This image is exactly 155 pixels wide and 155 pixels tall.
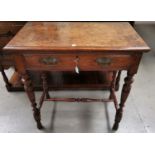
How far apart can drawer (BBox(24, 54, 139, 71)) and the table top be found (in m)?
0.06

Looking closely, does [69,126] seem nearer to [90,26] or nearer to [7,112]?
[7,112]

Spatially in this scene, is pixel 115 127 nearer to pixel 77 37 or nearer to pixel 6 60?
pixel 77 37

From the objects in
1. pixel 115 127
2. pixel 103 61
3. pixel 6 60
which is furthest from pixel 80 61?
pixel 6 60

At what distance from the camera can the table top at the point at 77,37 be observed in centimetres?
90

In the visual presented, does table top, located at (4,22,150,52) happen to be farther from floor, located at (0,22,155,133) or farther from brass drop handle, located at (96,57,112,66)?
floor, located at (0,22,155,133)

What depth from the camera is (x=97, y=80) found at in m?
1.84

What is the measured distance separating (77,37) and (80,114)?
0.79 m

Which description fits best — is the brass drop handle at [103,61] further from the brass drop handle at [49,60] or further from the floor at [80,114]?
the floor at [80,114]

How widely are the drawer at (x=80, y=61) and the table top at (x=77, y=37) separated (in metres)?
0.06
